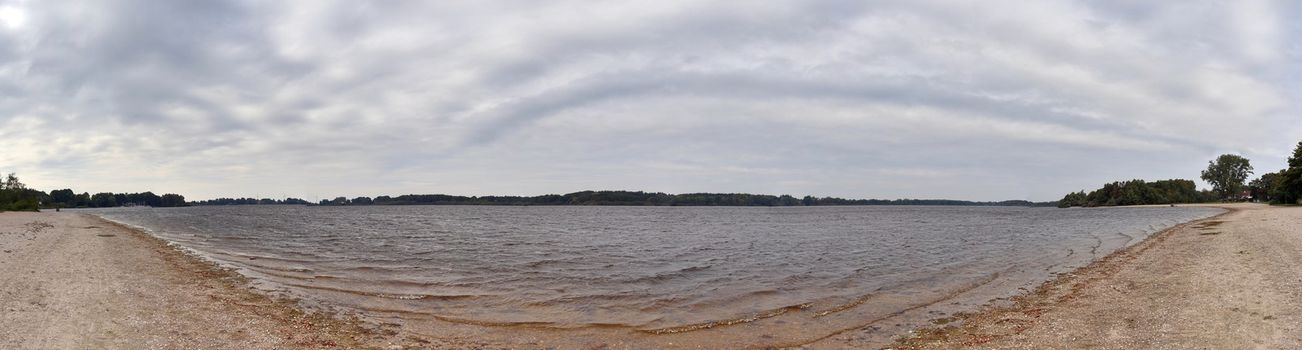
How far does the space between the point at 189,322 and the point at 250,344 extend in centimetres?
250

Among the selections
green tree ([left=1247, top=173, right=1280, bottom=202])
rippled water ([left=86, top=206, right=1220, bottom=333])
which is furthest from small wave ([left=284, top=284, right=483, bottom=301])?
green tree ([left=1247, top=173, right=1280, bottom=202])

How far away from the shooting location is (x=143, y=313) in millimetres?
11953

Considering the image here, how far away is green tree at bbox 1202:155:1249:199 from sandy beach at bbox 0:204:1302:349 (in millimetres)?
175813

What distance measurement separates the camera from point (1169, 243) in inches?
1136

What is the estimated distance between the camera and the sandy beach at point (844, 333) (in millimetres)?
9969

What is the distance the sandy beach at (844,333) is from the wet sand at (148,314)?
2 cm

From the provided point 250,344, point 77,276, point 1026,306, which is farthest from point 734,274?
point 77,276

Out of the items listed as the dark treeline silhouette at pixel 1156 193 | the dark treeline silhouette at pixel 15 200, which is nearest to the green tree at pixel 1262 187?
the dark treeline silhouette at pixel 1156 193

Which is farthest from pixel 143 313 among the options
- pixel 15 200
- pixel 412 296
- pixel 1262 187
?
pixel 1262 187

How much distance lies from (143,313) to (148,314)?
0.16 meters

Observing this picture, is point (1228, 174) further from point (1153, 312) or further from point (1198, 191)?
point (1153, 312)

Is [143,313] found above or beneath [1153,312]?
above

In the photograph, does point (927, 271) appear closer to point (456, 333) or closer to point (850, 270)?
point (850, 270)

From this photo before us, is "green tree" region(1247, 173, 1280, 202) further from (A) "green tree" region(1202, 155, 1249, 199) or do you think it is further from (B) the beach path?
(B) the beach path
